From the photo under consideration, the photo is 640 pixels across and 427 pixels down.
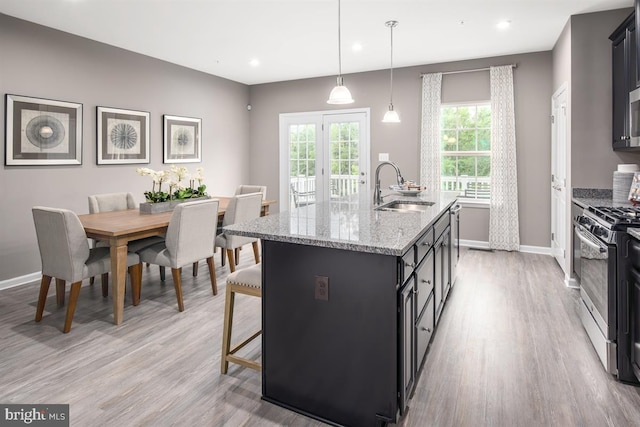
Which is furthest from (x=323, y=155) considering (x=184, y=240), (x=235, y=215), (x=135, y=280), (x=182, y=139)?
(x=135, y=280)

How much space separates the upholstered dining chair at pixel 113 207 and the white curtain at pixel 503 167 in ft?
14.2

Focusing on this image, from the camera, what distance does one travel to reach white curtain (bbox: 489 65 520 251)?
5316 mm

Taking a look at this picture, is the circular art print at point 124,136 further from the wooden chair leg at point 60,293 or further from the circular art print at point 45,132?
the wooden chair leg at point 60,293

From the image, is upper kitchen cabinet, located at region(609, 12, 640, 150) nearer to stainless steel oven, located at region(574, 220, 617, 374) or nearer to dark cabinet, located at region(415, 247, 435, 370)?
stainless steel oven, located at region(574, 220, 617, 374)

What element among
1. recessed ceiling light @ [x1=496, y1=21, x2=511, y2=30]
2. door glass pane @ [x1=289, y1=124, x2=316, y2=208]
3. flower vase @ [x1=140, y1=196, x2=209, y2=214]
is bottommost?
flower vase @ [x1=140, y1=196, x2=209, y2=214]

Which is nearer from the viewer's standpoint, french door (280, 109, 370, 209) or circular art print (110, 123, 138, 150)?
circular art print (110, 123, 138, 150)

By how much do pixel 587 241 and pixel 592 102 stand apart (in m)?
1.79

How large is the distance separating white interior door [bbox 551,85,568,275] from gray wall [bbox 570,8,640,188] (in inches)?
13.8

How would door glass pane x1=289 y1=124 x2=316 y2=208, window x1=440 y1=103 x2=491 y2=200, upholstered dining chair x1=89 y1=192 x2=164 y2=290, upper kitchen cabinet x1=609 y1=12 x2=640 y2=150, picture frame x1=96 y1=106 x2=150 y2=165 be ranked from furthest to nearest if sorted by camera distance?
1. door glass pane x1=289 y1=124 x2=316 y2=208
2. window x1=440 y1=103 x2=491 y2=200
3. picture frame x1=96 y1=106 x2=150 y2=165
4. upholstered dining chair x1=89 y1=192 x2=164 y2=290
5. upper kitchen cabinet x1=609 y1=12 x2=640 y2=150

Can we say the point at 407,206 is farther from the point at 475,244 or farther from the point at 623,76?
the point at 475,244

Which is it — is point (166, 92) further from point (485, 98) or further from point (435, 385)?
point (435, 385)

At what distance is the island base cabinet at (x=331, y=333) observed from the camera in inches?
68.2

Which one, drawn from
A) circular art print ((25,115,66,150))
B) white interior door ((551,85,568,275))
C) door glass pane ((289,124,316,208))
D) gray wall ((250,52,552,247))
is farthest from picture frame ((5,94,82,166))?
white interior door ((551,85,568,275))

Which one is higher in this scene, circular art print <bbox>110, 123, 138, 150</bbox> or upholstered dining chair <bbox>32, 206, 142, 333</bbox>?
circular art print <bbox>110, 123, 138, 150</bbox>
